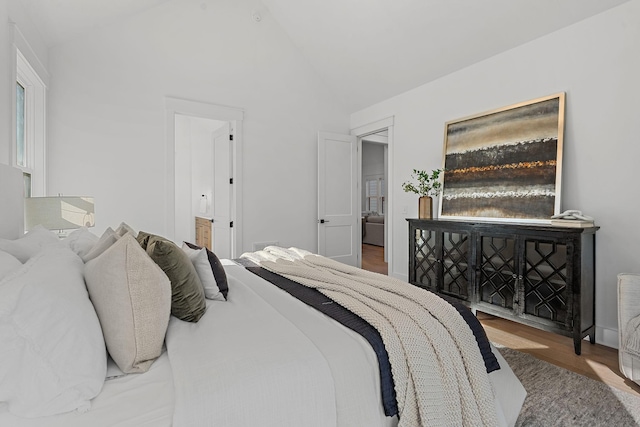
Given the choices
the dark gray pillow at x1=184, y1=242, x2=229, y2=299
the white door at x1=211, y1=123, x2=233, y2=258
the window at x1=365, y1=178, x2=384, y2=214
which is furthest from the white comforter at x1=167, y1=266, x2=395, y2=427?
the window at x1=365, y1=178, x2=384, y2=214

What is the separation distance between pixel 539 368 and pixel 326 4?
4.08m

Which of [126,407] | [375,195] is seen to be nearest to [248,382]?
[126,407]

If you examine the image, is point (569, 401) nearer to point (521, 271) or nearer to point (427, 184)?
point (521, 271)

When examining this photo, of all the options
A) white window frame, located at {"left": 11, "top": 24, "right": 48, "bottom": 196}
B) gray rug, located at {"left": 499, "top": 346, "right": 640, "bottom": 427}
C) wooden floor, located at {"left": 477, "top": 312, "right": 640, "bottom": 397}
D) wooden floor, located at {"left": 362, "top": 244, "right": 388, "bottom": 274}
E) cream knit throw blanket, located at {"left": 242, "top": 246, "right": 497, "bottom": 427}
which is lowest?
wooden floor, located at {"left": 477, "top": 312, "right": 640, "bottom": 397}

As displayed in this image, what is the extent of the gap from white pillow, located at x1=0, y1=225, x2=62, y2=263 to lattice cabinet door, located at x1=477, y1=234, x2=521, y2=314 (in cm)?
313

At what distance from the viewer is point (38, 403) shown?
85 cm

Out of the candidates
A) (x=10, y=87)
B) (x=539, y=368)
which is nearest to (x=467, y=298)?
(x=539, y=368)

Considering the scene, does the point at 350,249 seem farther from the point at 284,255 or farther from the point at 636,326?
the point at 636,326

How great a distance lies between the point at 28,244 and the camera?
1504 millimetres

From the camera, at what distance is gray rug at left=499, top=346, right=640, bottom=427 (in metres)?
1.69

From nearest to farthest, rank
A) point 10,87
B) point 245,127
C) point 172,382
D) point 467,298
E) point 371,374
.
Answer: point 172,382
point 371,374
point 10,87
point 467,298
point 245,127

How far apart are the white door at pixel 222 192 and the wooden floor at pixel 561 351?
3193mm

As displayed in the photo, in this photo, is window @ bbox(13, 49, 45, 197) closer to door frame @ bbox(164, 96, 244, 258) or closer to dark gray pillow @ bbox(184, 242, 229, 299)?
→ door frame @ bbox(164, 96, 244, 258)

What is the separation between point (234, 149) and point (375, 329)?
360 centimetres
